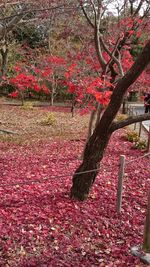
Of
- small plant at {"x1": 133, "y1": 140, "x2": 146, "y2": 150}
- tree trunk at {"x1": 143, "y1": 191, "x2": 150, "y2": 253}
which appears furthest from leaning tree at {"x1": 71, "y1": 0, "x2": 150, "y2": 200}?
small plant at {"x1": 133, "y1": 140, "x2": 146, "y2": 150}

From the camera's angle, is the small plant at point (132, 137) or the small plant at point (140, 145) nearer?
the small plant at point (140, 145)

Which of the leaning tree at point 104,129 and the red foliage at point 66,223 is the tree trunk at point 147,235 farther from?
the leaning tree at point 104,129

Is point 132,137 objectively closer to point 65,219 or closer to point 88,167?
point 88,167

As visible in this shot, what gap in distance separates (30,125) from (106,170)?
9.69 m

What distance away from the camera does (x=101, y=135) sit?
5301mm

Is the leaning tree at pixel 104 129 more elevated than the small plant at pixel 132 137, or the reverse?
the leaning tree at pixel 104 129

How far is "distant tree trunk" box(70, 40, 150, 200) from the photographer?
15.1ft

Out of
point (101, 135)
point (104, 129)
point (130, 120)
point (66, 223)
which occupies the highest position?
point (130, 120)

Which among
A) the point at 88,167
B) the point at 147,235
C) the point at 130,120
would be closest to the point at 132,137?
the point at 88,167

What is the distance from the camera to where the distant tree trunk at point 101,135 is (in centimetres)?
461

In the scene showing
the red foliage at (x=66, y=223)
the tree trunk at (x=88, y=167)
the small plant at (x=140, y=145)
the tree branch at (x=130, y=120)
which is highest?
the tree branch at (x=130, y=120)

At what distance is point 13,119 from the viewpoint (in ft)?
65.0

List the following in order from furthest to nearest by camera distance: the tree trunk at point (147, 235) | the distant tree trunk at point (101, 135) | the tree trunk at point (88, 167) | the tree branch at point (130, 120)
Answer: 1. the tree trunk at point (88, 167)
2. the tree branch at point (130, 120)
3. the distant tree trunk at point (101, 135)
4. the tree trunk at point (147, 235)

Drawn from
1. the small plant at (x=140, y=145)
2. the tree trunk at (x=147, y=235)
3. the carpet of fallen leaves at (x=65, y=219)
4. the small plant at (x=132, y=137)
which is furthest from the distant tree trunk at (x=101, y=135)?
the small plant at (x=132, y=137)
